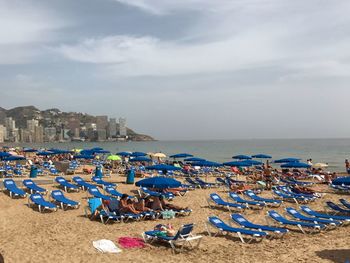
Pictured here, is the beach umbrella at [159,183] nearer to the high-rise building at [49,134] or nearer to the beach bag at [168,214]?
the beach bag at [168,214]

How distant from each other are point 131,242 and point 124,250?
0.55 meters

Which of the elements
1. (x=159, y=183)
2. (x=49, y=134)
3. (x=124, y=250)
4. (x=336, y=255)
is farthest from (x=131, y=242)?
(x=49, y=134)

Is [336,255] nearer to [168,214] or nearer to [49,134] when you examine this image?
[168,214]

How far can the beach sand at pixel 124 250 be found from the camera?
8.01 meters

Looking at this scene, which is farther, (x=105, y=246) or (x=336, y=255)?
(x=105, y=246)

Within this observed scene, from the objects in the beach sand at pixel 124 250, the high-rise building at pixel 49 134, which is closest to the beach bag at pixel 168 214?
the beach sand at pixel 124 250

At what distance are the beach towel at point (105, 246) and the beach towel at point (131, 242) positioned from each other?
223 mm

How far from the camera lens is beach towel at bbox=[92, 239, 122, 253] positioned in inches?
332

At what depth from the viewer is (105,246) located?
8680 millimetres

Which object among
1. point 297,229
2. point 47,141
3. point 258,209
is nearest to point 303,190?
point 258,209

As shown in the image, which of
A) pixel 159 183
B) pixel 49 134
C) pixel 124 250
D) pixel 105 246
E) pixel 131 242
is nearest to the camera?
pixel 124 250

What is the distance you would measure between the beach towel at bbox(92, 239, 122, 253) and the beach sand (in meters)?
0.12

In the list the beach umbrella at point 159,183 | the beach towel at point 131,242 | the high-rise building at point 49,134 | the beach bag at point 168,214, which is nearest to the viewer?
the beach towel at point 131,242

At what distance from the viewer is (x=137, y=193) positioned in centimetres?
1659
